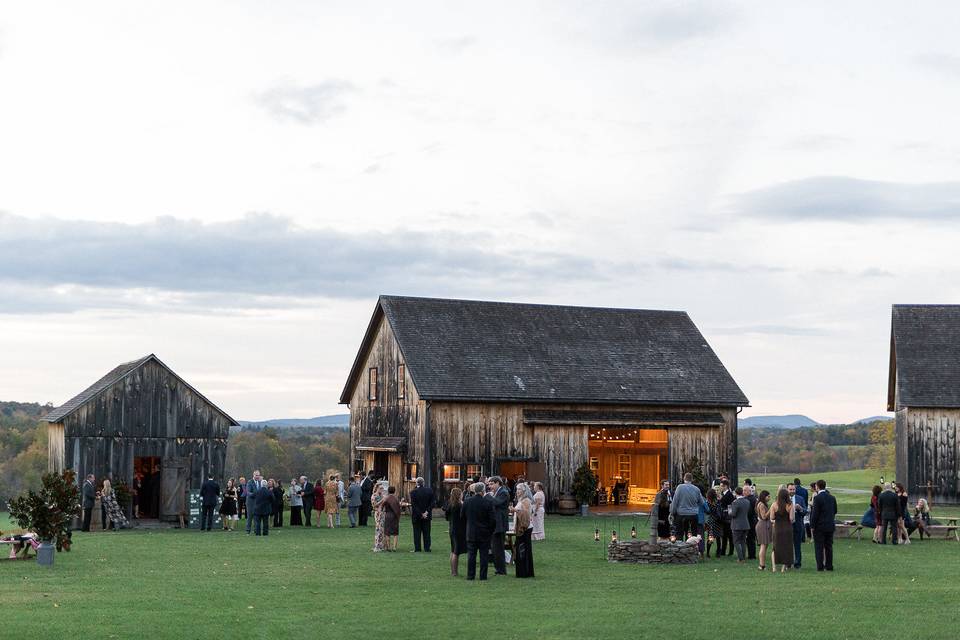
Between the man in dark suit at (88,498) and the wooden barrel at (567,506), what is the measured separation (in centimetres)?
1536

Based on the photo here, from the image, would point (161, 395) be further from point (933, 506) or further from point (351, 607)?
point (933, 506)

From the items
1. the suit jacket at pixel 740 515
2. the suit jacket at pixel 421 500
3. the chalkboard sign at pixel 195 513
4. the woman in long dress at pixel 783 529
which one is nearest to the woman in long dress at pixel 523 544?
the woman in long dress at pixel 783 529

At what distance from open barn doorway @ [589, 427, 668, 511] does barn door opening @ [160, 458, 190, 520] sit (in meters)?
15.9

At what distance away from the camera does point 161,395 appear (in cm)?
3712

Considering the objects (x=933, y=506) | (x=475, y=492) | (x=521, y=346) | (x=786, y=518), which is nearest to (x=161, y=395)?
(x=521, y=346)

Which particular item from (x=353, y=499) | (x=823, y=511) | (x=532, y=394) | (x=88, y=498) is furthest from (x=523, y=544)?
(x=532, y=394)

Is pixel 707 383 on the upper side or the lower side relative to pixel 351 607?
upper

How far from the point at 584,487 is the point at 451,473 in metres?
4.39

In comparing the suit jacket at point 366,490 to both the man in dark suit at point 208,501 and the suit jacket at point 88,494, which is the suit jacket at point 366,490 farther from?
the suit jacket at point 88,494

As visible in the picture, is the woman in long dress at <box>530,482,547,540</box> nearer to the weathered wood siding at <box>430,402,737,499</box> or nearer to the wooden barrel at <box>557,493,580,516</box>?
the weathered wood siding at <box>430,402,737,499</box>

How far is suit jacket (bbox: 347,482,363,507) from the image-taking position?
3525cm

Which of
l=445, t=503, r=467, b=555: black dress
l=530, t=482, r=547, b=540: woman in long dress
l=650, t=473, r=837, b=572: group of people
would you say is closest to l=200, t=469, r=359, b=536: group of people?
l=530, t=482, r=547, b=540: woman in long dress

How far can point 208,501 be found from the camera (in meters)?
34.1

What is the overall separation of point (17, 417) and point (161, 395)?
74046 millimetres
